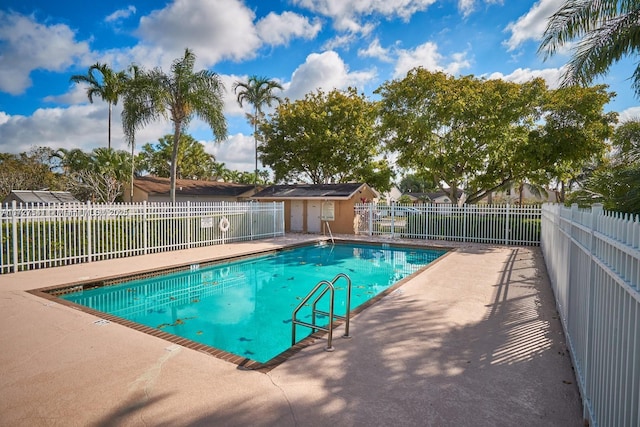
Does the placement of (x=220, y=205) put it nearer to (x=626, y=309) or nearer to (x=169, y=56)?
(x=169, y=56)

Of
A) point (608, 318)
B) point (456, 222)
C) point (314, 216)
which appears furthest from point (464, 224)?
point (608, 318)

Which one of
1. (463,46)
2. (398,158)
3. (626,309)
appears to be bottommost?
(626,309)

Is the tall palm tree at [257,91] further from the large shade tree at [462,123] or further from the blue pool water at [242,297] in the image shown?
the blue pool water at [242,297]

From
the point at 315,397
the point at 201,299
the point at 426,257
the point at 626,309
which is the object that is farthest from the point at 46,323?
the point at 426,257

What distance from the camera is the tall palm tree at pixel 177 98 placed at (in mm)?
15648

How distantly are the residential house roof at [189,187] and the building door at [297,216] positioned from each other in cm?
1107

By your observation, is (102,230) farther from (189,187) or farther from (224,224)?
(189,187)

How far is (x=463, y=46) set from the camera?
40.6 ft

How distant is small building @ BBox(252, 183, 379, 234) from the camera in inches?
787

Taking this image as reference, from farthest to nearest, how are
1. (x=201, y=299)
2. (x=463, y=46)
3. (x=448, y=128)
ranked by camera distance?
(x=448, y=128), (x=463, y=46), (x=201, y=299)

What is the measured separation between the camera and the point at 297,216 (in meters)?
21.8

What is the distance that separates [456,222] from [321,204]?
7736mm

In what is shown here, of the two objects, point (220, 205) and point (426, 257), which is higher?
point (220, 205)

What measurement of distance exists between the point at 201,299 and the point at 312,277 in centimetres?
351
